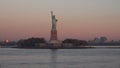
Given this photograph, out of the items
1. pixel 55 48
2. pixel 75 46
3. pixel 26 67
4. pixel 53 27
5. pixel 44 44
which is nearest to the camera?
pixel 26 67

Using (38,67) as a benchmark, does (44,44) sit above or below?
above

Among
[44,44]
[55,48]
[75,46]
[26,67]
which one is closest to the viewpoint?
[26,67]

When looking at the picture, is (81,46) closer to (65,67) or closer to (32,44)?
(32,44)

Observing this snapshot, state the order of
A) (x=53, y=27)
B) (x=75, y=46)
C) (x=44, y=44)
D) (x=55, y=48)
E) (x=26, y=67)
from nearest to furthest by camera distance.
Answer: (x=26, y=67) < (x=53, y=27) < (x=55, y=48) < (x=44, y=44) < (x=75, y=46)

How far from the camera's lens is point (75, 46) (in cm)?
14775

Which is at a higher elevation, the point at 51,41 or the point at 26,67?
the point at 51,41

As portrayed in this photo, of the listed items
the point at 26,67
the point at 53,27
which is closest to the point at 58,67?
the point at 26,67

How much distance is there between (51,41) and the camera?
114250 millimetres

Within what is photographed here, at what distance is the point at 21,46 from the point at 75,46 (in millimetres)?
23481

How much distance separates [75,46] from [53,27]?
3858cm

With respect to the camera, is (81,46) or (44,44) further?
(81,46)

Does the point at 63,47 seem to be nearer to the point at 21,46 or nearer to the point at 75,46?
the point at 75,46

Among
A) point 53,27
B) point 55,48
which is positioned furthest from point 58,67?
point 55,48

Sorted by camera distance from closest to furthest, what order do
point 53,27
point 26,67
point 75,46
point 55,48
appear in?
point 26,67 < point 53,27 < point 55,48 < point 75,46
